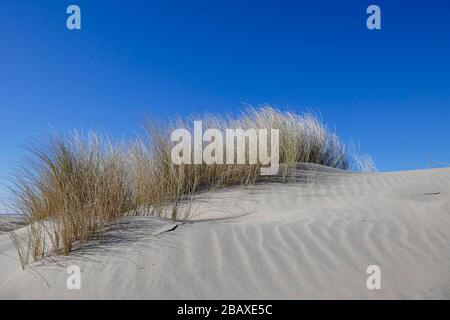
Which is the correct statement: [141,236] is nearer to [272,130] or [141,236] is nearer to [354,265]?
[354,265]

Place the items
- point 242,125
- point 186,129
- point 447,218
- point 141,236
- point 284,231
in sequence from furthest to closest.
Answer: point 242,125 < point 186,129 < point 447,218 < point 284,231 < point 141,236

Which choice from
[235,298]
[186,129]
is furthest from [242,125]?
[235,298]

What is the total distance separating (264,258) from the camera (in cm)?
360

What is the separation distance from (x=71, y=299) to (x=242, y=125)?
5.68 metres

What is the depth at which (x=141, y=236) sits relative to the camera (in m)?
3.93

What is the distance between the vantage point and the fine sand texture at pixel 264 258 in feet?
10.4

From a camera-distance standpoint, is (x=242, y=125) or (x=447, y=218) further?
(x=242, y=125)

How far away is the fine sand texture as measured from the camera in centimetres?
318

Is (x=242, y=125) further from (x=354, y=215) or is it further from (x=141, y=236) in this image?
(x=141, y=236)

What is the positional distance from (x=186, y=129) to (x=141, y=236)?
371cm

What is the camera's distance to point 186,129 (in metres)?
7.46
